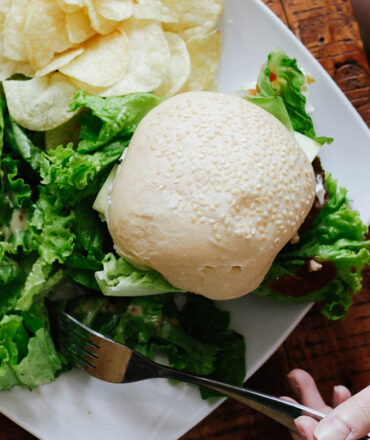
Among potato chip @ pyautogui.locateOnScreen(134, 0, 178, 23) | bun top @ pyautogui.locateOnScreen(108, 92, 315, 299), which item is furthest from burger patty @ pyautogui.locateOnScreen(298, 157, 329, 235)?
potato chip @ pyautogui.locateOnScreen(134, 0, 178, 23)

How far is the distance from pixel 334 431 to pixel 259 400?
0.35 metres

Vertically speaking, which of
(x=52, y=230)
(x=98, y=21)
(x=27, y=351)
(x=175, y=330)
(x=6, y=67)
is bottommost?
(x=27, y=351)

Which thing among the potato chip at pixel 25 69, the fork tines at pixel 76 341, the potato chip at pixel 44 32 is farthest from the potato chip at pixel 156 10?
the fork tines at pixel 76 341

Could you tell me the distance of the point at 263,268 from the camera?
1.36m

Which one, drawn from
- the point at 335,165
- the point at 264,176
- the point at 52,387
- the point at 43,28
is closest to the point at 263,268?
the point at 264,176

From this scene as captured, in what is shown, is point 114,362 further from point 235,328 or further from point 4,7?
point 4,7

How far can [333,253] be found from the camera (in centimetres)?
147

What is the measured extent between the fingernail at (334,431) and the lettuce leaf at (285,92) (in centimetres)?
76

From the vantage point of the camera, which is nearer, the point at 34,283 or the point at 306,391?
the point at 34,283

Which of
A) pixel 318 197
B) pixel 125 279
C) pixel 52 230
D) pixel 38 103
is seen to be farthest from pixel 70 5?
pixel 318 197

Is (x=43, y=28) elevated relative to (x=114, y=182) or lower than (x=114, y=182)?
elevated

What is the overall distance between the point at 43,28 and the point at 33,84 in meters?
0.15

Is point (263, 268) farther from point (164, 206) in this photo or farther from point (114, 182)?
point (114, 182)

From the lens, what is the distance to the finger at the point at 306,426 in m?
1.27
